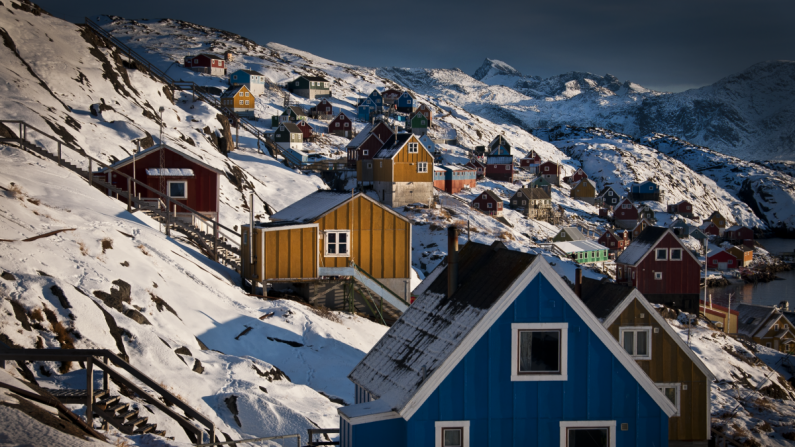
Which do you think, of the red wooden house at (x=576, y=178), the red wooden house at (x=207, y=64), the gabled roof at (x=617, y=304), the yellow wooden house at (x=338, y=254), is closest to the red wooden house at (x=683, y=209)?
the red wooden house at (x=576, y=178)

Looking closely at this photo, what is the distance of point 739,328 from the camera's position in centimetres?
5962

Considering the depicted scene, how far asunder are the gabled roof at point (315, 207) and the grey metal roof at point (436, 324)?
18.9m

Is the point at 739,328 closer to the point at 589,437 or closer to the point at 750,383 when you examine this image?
the point at 750,383

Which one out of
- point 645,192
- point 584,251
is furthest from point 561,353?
point 645,192

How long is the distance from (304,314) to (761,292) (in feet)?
283

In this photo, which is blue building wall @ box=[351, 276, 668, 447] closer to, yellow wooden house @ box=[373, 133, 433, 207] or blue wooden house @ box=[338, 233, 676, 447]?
blue wooden house @ box=[338, 233, 676, 447]

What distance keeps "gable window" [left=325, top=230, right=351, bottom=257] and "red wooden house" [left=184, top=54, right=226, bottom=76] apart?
108717 millimetres

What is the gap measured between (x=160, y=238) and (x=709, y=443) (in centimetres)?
2210

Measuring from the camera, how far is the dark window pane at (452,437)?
11.9m

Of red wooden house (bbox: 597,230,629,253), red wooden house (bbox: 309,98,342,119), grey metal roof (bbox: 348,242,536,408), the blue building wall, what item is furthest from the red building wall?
red wooden house (bbox: 309,98,342,119)

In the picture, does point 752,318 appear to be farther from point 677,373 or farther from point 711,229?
point 711,229

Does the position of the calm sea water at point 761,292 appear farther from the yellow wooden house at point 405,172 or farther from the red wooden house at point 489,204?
the yellow wooden house at point 405,172

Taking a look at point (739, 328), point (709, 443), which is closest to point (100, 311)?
point (709, 443)

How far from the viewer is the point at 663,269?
51.6 metres
